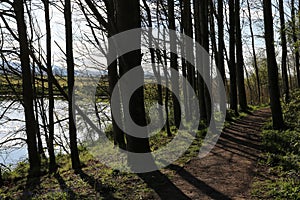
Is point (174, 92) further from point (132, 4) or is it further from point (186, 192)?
point (186, 192)

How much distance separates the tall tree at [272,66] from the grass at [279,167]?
0.55 metres

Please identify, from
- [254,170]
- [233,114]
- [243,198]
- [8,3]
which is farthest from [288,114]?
[8,3]

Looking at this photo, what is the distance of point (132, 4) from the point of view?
6.51 m

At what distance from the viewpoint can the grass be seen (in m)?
4.73

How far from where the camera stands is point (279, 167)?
611 cm

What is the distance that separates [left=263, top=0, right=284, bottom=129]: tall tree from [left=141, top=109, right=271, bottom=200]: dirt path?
1346 millimetres

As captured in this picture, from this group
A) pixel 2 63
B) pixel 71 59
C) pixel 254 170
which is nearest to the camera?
pixel 254 170

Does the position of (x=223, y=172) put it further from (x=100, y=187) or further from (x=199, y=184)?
(x=100, y=187)

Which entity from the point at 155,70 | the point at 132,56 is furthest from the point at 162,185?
the point at 155,70

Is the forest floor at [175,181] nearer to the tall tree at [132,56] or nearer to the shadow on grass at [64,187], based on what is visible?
the shadow on grass at [64,187]

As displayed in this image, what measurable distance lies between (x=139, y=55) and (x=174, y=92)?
705cm

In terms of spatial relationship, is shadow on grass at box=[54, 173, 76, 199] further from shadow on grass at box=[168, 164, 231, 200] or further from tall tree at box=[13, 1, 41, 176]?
shadow on grass at box=[168, 164, 231, 200]

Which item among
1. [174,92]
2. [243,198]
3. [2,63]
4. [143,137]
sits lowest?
[243,198]

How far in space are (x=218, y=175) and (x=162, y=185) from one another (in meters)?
1.21
